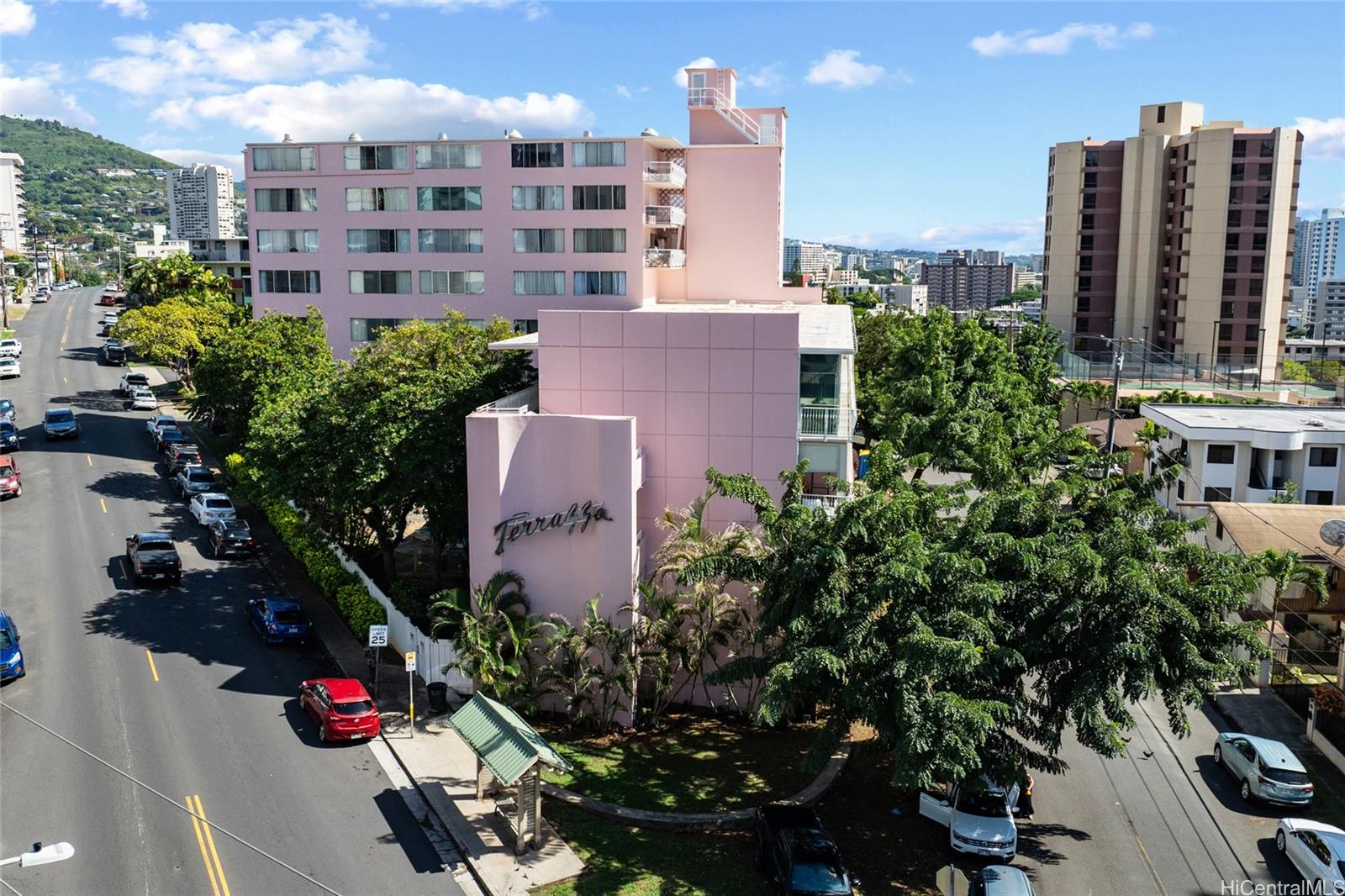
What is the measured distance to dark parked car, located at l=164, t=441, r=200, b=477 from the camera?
4947 cm

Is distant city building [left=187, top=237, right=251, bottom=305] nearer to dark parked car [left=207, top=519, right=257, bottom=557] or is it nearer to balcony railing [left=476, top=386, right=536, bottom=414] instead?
dark parked car [left=207, top=519, right=257, bottom=557]

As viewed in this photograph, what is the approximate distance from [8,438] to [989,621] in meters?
52.8

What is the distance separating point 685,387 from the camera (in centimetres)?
2962

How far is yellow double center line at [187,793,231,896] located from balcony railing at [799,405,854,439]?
18.6 m

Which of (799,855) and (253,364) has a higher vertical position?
(253,364)

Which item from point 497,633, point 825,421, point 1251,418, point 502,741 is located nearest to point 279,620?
point 497,633

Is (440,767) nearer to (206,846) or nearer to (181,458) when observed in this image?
(206,846)

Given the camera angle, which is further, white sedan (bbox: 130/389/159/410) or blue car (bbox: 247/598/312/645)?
white sedan (bbox: 130/389/159/410)

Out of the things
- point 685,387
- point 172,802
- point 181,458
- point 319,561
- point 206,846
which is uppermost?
point 685,387

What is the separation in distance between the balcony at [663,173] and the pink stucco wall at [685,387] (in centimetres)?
2883

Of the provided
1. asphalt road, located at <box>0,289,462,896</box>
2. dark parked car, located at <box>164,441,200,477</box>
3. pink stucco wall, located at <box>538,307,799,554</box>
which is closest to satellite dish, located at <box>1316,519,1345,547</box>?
pink stucco wall, located at <box>538,307,799,554</box>

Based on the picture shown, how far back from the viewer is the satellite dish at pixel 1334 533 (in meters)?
31.9

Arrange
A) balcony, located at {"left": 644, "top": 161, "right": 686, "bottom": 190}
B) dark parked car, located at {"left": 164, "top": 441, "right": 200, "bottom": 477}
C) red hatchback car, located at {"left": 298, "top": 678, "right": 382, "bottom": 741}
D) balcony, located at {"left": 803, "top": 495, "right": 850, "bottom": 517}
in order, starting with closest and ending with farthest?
red hatchback car, located at {"left": 298, "top": 678, "right": 382, "bottom": 741}
balcony, located at {"left": 803, "top": 495, "right": 850, "bottom": 517}
dark parked car, located at {"left": 164, "top": 441, "right": 200, "bottom": 477}
balcony, located at {"left": 644, "top": 161, "right": 686, "bottom": 190}

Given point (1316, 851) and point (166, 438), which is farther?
point (166, 438)
